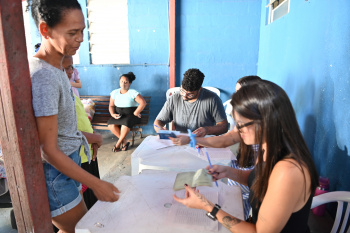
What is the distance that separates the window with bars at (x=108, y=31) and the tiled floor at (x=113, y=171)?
64.0 inches

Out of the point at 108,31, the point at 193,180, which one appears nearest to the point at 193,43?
the point at 108,31

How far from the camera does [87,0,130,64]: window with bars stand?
180 inches

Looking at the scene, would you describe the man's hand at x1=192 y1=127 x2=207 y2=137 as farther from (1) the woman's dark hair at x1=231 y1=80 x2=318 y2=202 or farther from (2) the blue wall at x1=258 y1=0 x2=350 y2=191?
(1) the woman's dark hair at x1=231 y1=80 x2=318 y2=202

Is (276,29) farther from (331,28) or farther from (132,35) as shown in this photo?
(132,35)

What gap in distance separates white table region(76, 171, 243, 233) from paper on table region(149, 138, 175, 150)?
22.2 inches

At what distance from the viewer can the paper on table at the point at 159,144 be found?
1.87 metres

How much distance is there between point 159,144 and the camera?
191 cm

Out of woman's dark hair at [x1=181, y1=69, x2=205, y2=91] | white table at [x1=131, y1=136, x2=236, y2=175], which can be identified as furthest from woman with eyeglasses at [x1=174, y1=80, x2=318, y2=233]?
woman's dark hair at [x1=181, y1=69, x2=205, y2=91]

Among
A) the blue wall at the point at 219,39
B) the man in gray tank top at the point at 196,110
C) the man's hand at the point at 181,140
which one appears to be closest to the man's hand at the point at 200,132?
the man's hand at the point at 181,140

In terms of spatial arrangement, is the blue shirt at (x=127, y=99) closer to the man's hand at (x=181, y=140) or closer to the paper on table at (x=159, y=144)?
the paper on table at (x=159, y=144)

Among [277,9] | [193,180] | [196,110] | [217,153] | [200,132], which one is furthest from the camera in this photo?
[277,9]

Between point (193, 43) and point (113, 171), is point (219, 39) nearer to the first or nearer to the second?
point (193, 43)

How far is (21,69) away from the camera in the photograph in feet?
2.47

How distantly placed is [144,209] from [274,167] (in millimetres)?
573
